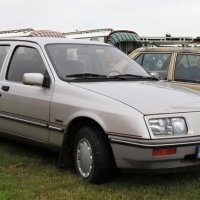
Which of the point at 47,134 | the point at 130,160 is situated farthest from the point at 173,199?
the point at 47,134

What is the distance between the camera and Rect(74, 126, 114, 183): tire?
16.4ft

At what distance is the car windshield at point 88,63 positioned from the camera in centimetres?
582

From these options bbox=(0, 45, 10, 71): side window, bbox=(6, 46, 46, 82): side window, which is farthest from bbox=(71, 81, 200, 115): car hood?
bbox=(0, 45, 10, 71): side window

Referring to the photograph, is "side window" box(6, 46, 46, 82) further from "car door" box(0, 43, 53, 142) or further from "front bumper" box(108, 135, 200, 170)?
"front bumper" box(108, 135, 200, 170)

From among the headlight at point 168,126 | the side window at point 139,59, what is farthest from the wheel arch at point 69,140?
the side window at point 139,59

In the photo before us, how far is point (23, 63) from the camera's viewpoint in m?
6.41

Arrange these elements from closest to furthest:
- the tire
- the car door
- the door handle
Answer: the tire → the car door → the door handle

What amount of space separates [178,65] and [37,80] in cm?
331

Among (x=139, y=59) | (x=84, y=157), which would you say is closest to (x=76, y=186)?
(x=84, y=157)

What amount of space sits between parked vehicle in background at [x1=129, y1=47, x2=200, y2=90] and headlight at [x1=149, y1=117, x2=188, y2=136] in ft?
9.98

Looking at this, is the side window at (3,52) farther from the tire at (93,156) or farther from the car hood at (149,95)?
the tire at (93,156)

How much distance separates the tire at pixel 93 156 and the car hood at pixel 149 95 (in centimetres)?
43

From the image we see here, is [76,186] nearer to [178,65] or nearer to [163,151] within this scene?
[163,151]

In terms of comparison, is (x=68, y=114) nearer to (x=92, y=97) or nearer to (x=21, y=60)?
(x=92, y=97)
